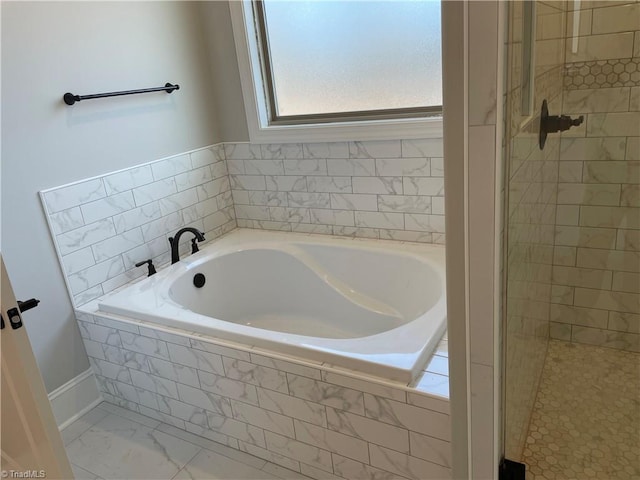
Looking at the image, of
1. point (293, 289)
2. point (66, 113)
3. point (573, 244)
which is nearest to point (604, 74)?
point (573, 244)

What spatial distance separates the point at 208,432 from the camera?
2.12 meters

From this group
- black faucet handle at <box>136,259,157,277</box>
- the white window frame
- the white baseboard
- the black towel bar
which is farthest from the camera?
black faucet handle at <box>136,259,157,277</box>

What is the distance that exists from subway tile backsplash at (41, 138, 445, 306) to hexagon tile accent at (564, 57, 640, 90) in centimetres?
70

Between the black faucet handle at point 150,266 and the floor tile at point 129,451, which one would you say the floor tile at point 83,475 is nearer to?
the floor tile at point 129,451

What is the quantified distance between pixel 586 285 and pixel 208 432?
1.71 meters

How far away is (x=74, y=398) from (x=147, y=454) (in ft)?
1.80

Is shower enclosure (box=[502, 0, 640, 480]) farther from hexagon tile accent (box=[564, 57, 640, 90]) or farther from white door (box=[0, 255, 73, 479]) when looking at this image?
white door (box=[0, 255, 73, 479])

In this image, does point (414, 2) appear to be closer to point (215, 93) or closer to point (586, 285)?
point (215, 93)

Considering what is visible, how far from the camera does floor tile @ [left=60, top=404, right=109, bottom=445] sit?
2236 millimetres

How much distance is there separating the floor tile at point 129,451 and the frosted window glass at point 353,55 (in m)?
1.84

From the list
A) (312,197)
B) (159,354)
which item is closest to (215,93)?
(312,197)

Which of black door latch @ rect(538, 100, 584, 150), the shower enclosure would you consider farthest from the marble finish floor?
black door latch @ rect(538, 100, 584, 150)

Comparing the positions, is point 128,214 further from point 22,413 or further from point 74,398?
point 22,413

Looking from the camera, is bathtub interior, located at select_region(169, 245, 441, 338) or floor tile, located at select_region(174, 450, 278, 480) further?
bathtub interior, located at select_region(169, 245, 441, 338)
